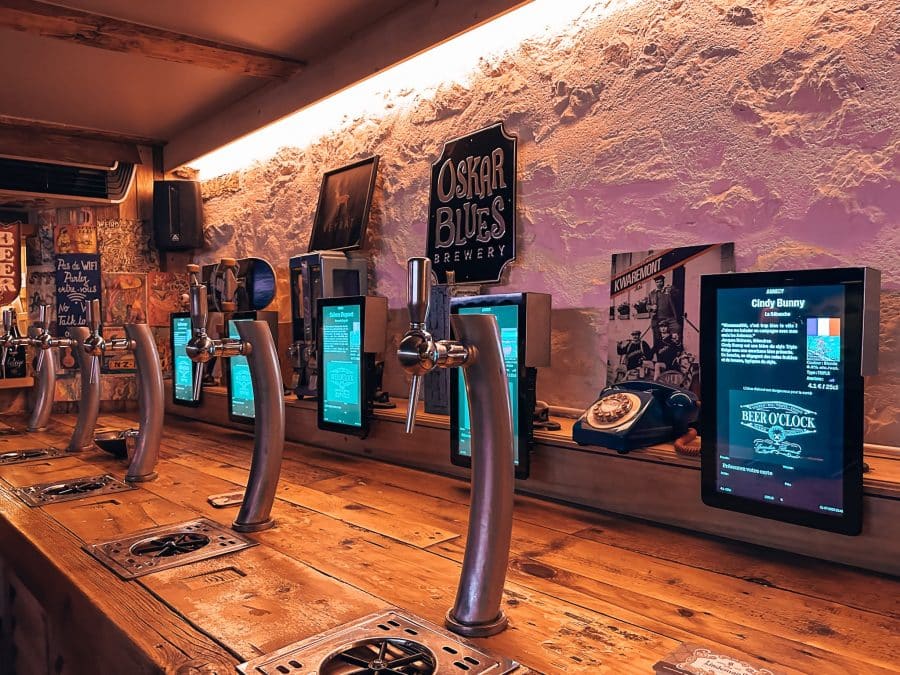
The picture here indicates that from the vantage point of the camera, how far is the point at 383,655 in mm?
948

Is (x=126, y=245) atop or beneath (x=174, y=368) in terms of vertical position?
atop

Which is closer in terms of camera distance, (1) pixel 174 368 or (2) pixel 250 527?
(2) pixel 250 527

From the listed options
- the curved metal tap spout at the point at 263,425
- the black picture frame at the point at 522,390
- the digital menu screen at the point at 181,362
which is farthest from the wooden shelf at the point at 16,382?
the black picture frame at the point at 522,390

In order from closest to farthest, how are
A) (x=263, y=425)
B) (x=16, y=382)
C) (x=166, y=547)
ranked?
(x=166, y=547) < (x=263, y=425) < (x=16, y=382)

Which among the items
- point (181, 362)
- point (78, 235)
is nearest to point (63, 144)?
point (78, 235)

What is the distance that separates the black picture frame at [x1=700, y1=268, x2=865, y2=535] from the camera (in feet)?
3.98

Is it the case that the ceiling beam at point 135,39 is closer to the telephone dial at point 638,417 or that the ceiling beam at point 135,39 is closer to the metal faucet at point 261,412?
the metal faucet at point 261,412

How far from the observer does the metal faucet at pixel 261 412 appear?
1533mm

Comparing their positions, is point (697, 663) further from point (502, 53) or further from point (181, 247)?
point (181, 247)

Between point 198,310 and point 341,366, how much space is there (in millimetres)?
972

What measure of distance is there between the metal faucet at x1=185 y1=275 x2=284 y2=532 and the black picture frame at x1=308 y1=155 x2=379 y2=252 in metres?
1.59

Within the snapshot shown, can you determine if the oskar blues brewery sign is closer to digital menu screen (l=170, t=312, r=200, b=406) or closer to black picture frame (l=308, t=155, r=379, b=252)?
black picture frame (l=308, t=155, r=379, b=252)

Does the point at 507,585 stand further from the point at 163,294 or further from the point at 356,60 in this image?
the point at 163,294

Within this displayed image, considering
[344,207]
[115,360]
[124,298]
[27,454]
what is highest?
[344,207]
